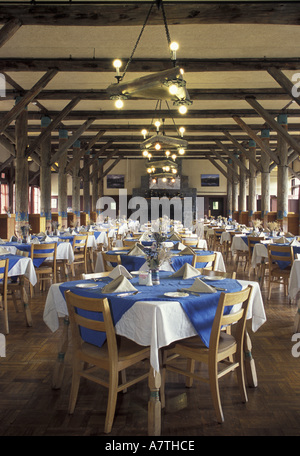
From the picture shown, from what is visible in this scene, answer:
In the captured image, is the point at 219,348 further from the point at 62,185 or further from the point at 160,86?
the point at 62,185

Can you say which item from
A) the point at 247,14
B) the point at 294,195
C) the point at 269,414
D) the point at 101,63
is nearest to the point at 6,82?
the point at 101,63

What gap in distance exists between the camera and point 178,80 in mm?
4801

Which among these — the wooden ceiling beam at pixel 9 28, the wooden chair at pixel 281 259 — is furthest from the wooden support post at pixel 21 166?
the wooden chair at pixel 281 259

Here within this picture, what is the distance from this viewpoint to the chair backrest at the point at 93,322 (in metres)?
2.49

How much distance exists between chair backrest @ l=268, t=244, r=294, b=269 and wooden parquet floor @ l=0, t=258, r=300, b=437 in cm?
191

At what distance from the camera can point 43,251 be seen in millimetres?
6105

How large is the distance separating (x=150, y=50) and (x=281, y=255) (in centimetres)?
515

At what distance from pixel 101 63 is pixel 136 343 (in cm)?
761

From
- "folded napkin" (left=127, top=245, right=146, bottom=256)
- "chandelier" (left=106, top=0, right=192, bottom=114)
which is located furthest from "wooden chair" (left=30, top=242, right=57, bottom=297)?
"chandelier" (left=106, top=0, right=192, bottom=114)

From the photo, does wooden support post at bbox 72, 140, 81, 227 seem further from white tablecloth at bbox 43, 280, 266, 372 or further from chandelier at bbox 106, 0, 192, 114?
white tablecloth at bbox 43, 280, 266, 372

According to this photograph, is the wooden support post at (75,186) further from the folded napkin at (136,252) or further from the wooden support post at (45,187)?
the folded napkin at (136,252)

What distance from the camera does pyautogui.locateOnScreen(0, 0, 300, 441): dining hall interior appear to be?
264cm

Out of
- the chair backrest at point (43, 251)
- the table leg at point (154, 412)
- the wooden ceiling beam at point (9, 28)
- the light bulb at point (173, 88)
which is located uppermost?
the wooden ceiling beam at point (9, 28)

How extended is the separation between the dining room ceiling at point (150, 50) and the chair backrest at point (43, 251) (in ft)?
12.0
